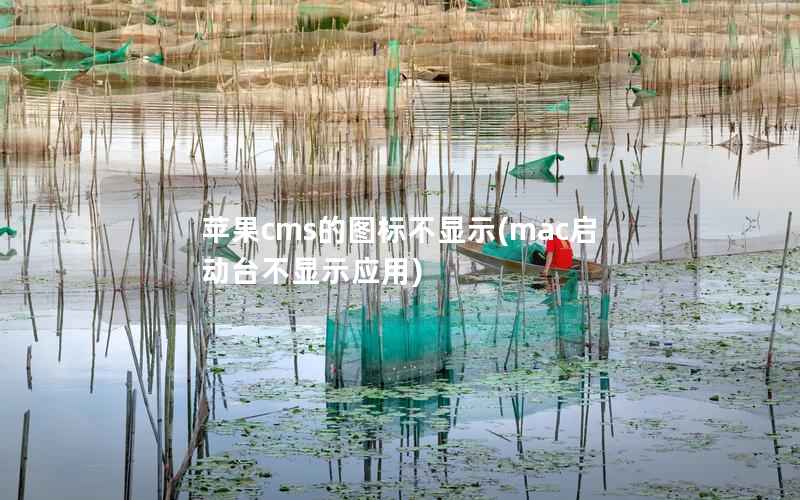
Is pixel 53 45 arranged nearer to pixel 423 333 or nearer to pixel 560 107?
pixel 560 107

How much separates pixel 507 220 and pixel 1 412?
3815 millimetres

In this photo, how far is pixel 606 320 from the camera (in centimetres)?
551

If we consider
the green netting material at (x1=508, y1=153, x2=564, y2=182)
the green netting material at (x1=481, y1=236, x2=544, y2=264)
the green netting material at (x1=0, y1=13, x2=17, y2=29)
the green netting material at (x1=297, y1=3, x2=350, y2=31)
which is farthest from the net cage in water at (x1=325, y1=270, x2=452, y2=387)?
the green netting material at (x1=0, y1=13, x2=17, y2=29)

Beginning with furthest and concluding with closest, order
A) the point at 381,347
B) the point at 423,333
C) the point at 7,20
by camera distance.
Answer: the point at 7,20, the point at 423,333, the point at 381,347

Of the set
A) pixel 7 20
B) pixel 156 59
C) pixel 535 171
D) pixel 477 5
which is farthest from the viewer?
pixel 477 5

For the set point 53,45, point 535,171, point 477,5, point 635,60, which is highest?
point 477,5

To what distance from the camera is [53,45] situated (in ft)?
52.1

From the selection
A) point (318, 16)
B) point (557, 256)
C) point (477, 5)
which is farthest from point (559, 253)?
point (477, 5)

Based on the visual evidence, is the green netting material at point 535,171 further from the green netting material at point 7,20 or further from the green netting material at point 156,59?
the green netting material at point 7,20

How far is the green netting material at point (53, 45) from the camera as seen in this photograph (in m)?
15.8

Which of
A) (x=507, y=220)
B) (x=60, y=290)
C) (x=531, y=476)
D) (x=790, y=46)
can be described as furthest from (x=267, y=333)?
(x=790, y=46)

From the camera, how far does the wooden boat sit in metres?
6.73

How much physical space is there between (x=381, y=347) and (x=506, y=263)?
82.8 inches

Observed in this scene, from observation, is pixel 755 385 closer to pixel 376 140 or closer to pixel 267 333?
pixel 267 333
